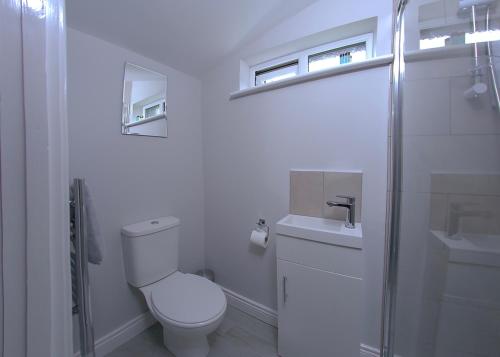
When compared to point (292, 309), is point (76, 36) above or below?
above

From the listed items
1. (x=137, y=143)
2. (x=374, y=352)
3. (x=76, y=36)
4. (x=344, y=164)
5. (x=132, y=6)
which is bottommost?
(x=374, y=352)

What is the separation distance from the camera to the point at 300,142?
1386 mm

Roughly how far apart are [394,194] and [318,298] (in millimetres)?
709

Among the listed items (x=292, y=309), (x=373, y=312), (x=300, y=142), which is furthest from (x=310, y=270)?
(x=300, y=142)

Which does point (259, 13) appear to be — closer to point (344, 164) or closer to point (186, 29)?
point (186, 29)

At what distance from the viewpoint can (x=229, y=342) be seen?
4.49ft

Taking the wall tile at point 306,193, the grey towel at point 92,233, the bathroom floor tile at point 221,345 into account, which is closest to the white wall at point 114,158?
the bathroom floor tile at point 221,345

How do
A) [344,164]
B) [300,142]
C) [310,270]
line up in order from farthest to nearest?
[300,142], [344,164], [310,270]

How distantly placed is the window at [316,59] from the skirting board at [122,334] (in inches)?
78.4

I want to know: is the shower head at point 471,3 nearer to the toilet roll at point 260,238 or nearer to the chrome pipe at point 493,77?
the chrome pipe at point 493,77

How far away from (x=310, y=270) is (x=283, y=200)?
51cm

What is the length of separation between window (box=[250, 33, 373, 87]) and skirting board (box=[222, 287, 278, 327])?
1.72m

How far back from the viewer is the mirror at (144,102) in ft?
4.50

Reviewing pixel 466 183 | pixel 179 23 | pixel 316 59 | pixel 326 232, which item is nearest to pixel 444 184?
pixel 466 183
